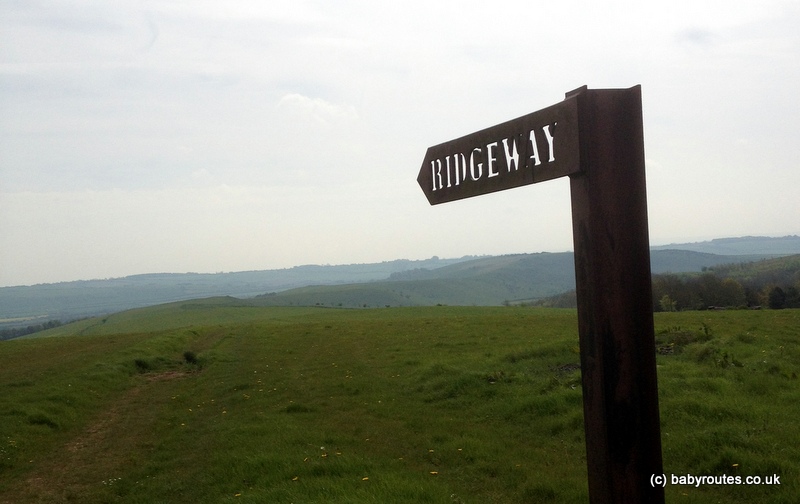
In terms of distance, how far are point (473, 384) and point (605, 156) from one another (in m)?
11.1

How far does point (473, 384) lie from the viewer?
47.2 feet

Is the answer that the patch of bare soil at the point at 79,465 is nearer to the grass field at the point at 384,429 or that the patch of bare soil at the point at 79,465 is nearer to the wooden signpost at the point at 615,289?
the grass field at the point at 384,429

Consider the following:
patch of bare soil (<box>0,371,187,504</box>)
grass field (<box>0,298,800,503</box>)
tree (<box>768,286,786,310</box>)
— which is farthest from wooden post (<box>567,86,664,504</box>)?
tree (<box>768,286,786,310</box>)

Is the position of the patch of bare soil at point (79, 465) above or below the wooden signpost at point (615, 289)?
below

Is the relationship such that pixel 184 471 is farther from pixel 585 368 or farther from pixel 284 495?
pixel 585 368

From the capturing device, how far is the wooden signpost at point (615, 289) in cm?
386

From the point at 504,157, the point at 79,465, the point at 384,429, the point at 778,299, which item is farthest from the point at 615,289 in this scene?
the point at 778,299

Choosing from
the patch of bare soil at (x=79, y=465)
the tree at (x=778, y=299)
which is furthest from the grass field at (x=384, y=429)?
the tree at (x=778, y=299)

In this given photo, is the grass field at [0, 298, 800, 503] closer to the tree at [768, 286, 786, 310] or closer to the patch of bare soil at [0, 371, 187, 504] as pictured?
the patch of bare soil at [0, 371, 187, 504]

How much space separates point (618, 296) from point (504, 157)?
1332mm

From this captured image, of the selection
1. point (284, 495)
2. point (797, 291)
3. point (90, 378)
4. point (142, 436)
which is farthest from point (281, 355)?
point (797, 291)

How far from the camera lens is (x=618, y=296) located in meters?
3.88

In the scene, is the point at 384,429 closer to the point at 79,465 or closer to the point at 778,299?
the point at 79,465

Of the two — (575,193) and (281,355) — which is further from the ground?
(575,193)
